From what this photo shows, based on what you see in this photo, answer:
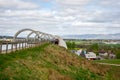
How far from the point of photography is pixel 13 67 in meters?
20.2

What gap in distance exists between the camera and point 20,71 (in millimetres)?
20344

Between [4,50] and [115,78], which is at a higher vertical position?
[4,50]

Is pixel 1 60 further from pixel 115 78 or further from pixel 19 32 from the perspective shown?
pixel 115 78

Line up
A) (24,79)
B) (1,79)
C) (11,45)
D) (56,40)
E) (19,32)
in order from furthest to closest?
(56,40)
(19,32)
(11,45)
(24,79)
(1,79)

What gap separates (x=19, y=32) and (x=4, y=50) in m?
18.5

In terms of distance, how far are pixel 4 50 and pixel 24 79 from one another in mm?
6402

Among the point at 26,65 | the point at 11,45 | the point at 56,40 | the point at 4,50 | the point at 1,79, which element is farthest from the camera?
the point at 56,40

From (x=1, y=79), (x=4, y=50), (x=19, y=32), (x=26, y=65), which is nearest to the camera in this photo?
(x=1, y=79)

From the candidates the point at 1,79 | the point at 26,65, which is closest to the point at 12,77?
the point at 1,79

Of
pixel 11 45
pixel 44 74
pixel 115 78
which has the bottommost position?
pixel 115 78

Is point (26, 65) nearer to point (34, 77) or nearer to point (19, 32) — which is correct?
point (34, 77)

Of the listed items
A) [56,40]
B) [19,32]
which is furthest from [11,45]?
[56,40]

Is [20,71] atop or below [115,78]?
atop

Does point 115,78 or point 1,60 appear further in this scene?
point 115,78
